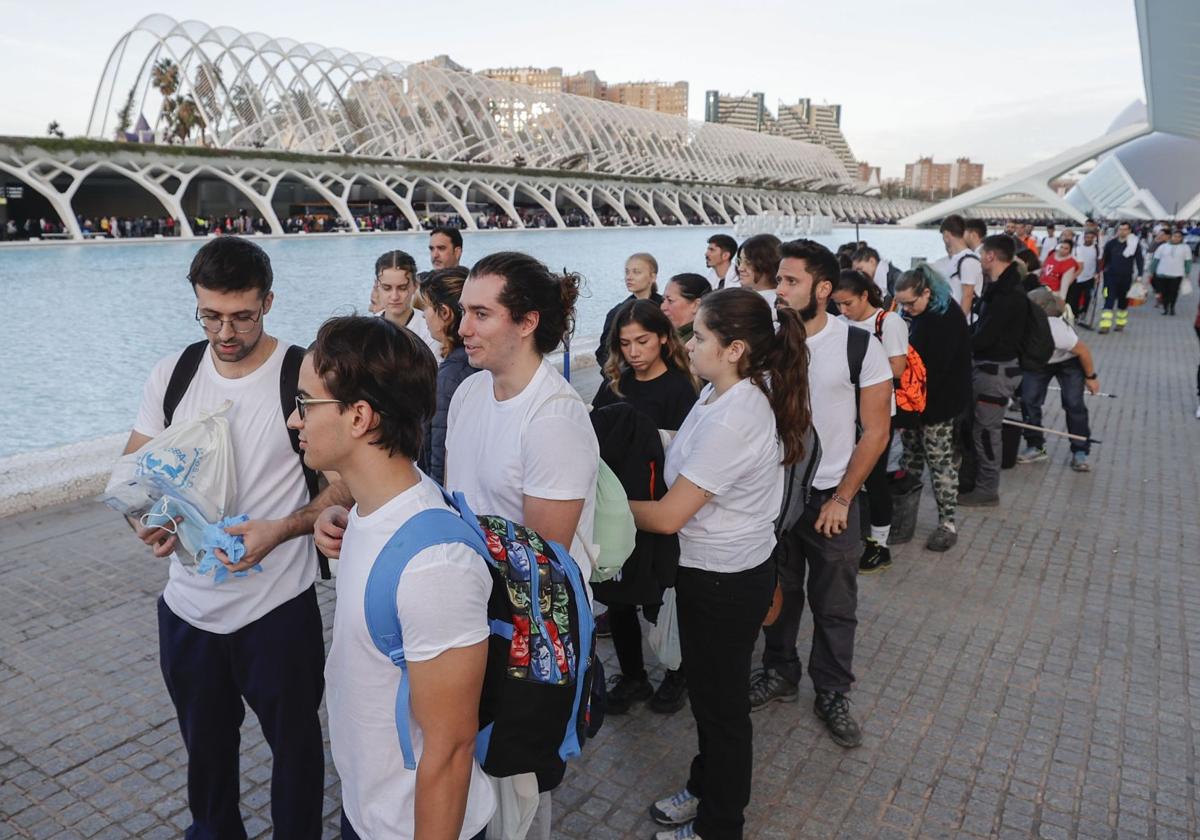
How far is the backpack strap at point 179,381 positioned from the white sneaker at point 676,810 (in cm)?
194

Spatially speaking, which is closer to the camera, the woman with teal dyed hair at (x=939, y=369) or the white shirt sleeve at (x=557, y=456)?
the white shirt sleeve at (x=557, y=456)

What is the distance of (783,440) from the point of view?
2529 millimetres

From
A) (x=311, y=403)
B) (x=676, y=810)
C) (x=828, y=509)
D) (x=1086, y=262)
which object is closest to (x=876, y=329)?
(x=828, y=509)

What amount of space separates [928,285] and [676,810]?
142 inches

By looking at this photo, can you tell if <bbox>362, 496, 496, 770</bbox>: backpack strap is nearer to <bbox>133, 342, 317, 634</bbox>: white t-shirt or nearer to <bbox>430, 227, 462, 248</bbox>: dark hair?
<bbox>133, 342, 317, 634</bbox>: white t-shirt

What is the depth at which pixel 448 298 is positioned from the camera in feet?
11.9

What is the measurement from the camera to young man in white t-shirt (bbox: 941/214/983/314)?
7520 millimetres

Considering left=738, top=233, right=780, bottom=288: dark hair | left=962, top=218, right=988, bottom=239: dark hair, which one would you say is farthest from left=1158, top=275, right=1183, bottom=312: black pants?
left=738, top=233, right=780, bottom=288: dark hair

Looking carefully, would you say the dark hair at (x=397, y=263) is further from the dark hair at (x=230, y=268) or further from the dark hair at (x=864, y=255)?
the dark hair at (x=864, y=255)

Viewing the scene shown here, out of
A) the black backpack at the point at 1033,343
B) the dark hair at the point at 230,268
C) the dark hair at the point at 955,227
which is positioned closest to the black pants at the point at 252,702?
the dark hair at the point at 230,268

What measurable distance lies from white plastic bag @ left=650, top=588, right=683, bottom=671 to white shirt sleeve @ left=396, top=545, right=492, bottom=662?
1.59 metres

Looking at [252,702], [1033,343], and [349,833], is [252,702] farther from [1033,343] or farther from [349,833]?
[1033,343]

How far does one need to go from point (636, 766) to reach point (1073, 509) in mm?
4533

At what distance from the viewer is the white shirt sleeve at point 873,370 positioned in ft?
11.4
